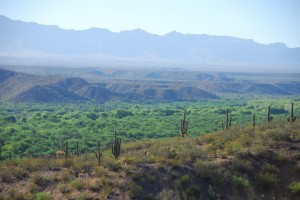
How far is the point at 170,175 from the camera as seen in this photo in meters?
18.2

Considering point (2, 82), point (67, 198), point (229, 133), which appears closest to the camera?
point (67, 198)

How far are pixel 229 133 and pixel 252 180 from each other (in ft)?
20.9

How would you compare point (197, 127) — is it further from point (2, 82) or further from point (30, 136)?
point (2, 82)

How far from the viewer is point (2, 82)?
133 metres

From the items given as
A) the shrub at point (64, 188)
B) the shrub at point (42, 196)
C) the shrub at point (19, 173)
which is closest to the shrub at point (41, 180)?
the shrub at point (64, 188)

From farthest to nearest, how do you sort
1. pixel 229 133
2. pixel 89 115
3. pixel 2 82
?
pixel 2 82 → pixel 89 115 → pixel 229 133

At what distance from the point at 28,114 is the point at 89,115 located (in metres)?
17.8

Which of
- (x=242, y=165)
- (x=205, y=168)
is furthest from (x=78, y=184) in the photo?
(x=242, y=165)

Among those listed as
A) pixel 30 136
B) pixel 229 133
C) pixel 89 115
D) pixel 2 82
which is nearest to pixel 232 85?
pixel 2 82

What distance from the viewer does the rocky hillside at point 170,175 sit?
16672 millimetres

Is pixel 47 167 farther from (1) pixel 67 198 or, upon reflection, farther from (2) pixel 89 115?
(2) pixel 89 115

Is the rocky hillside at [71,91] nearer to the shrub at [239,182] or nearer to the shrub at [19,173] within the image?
the shrub at [19,173]

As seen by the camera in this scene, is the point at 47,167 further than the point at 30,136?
No

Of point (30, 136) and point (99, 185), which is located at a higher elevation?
point (99, 185)
